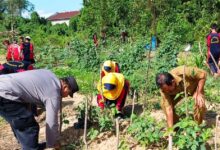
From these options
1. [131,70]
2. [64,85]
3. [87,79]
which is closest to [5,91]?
[64,85]

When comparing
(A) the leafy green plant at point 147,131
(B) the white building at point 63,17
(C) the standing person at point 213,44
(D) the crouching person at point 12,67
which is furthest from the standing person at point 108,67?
(B) the white building at point 63,17

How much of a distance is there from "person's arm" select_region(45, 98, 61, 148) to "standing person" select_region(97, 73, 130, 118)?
114cm

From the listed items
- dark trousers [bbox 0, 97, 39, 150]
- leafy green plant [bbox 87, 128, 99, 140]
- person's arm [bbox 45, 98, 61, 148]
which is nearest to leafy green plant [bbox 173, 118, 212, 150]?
leafy green plant [bbox 87, 128, 99, 140]

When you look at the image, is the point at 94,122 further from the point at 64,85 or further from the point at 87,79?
the point at 87,79

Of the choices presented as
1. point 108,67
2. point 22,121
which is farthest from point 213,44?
point 22,121

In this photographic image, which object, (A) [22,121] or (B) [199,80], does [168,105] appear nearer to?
(B) [199,80]

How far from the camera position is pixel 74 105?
280 inches

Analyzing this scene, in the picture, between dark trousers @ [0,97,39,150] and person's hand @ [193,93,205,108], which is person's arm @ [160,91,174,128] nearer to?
person's hand @ [193,93,205,108]

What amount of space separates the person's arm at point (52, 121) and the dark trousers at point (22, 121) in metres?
0.18

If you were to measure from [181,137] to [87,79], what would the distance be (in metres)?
5.76

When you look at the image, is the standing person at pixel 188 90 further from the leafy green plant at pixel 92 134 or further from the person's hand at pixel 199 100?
the leafy green plant at pixel 92 134

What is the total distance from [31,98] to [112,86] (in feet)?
4.60

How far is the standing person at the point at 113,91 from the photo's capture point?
5.57 meters

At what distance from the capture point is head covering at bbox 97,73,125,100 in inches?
219
